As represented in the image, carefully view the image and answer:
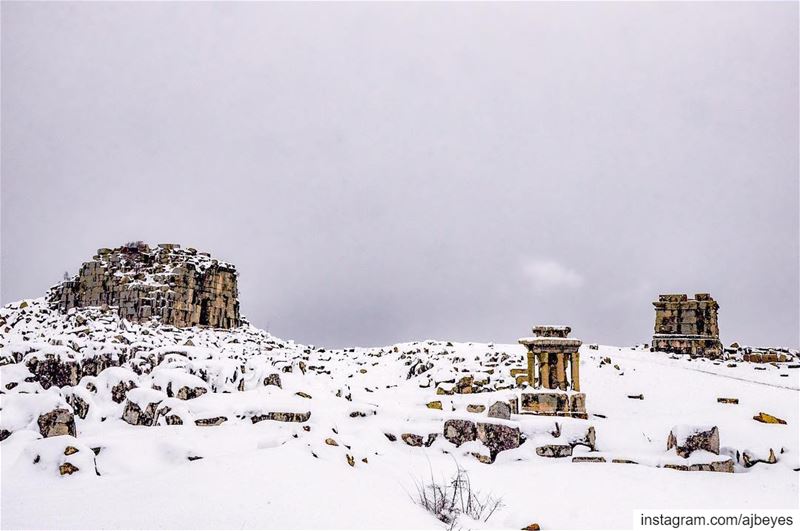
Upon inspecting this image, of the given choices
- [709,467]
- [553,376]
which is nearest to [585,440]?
[709,467]

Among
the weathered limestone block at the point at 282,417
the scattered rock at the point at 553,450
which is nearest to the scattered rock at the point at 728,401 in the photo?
the scattered rock at the point at 553,450

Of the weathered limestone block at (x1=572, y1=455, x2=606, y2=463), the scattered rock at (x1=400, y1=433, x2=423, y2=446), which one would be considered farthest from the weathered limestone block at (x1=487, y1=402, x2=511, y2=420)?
the scattered rock at (x1=400, y1=433, x2=423, y2=446)

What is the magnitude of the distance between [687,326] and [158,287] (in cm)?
2716

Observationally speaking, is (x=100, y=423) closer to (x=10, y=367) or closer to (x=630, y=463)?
(x=10, y=367)

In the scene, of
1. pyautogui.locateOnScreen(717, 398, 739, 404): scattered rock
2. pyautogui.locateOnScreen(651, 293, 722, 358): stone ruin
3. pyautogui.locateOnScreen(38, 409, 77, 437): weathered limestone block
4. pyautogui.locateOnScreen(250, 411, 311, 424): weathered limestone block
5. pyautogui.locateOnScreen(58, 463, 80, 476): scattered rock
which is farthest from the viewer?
pyautogui.locateOnScreen(651, 293, 722, 358): stone ruin

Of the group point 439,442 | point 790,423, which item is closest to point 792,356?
point 790,423

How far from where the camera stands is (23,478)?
180 inches

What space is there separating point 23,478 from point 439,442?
17.8ft

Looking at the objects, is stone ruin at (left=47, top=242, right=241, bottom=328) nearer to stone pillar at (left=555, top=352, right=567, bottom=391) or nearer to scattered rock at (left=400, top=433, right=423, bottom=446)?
stone pillar at (left=555, top=352, right=567, bottom=391)

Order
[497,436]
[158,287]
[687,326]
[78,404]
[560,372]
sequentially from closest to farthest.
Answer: [78,404] < [497,436] < [560,372] < [687,326] < [158,287]

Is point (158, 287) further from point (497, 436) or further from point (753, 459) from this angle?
point (753, 459)

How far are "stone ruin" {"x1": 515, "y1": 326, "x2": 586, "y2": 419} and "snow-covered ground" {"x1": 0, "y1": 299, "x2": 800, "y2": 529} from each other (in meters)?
0.81

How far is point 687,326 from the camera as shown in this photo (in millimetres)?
24844

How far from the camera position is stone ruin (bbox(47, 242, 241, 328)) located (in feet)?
86.0
